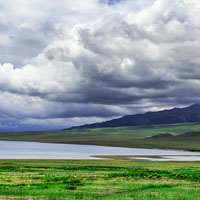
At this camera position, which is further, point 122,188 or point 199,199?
point 122,188

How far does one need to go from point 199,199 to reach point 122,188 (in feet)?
31.4

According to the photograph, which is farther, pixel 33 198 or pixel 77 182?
pixel 77 182

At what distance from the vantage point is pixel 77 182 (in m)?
42.0

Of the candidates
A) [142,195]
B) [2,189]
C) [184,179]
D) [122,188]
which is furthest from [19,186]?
[184,179]

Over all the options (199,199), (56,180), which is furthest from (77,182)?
(199,199)

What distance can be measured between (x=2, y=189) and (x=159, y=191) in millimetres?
16283

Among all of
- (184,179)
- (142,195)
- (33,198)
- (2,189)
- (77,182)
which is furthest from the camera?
(184,179)

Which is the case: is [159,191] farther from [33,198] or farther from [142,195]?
[33,198]

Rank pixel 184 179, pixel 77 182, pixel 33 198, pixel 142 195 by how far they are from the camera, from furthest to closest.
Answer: pixel 184 179, pixel 77 182, pixel 142 195, pixel 33 198

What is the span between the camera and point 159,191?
117 ft

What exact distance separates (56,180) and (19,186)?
758 cm

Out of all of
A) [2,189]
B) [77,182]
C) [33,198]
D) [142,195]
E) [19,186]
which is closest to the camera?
[33,198]

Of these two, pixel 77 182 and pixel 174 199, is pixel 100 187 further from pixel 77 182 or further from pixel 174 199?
pixel 174 199

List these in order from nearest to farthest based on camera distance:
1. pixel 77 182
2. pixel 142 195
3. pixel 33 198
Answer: pixel 33 198, pixel 142 195, pixel 77 182
